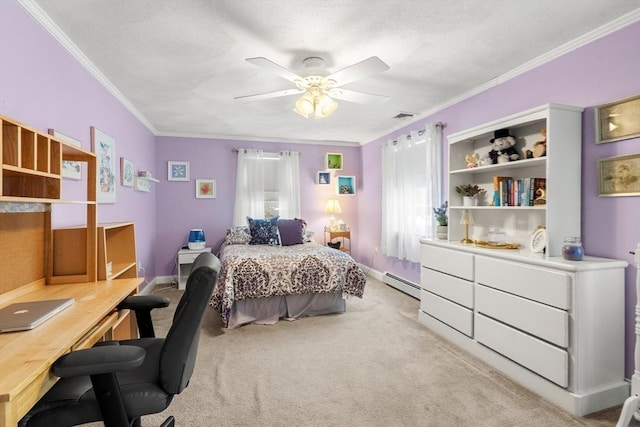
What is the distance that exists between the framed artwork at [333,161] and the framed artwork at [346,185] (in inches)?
8.2

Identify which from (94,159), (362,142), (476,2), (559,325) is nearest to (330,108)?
(476,2)

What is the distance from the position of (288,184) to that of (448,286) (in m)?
3.19

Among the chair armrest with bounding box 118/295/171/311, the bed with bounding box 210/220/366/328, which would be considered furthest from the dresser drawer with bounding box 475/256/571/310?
the chair armrest with bounding box 118/295/171/311

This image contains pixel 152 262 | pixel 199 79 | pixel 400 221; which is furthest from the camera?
pixel 152 262

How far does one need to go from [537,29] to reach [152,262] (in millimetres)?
5046

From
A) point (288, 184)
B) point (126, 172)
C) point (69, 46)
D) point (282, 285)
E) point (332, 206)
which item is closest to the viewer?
point (69, 46)

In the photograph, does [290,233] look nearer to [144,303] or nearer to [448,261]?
[448,261]

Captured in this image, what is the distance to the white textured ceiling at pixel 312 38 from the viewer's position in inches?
73.5

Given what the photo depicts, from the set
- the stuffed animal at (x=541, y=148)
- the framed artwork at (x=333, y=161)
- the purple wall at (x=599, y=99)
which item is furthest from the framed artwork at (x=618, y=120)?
the framed artwork at (x=333, y=161)

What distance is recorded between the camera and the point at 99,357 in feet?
3.43

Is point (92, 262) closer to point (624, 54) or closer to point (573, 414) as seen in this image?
point (573, 414)

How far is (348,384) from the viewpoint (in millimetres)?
2174

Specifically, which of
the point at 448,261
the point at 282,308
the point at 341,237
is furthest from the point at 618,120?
the point at 341,237

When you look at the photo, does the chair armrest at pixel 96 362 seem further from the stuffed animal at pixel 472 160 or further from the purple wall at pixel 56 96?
the stuffed animal at pixel 472 160
